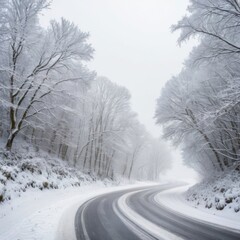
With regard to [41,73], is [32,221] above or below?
below

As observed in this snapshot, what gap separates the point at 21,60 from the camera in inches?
759

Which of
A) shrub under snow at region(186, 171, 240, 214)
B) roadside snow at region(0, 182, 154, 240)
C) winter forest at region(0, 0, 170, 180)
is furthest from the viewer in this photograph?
winter forest at region(0, 0, 170, 180)

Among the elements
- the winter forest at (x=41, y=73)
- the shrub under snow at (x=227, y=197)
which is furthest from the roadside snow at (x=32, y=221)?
the shrub under snow at (x=227, y=197)

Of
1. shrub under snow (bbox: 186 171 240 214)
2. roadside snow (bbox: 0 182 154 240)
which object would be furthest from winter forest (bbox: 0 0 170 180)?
shrub under snow (bbox: 186 171 240 214)

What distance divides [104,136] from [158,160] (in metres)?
37.8

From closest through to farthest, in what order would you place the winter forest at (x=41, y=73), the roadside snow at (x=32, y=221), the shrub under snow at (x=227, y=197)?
the roadside snow at (x=32, y=221) → the shrub under snow at (x=227, y=197) → the winter forest at (x=41, y=73)

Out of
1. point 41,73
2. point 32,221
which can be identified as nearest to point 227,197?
point 32,221

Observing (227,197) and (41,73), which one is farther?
(41,73)

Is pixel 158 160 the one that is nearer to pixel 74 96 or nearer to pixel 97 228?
pixel 74 96

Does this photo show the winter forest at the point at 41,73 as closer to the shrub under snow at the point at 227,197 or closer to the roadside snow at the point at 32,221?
the roadside snow at the point at 32,221

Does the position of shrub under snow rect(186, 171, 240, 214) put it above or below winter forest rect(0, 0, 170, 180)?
below

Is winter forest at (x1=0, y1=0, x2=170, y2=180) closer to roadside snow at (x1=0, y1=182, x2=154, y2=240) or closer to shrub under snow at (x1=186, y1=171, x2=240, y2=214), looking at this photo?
roadside snow at (x1=0, y1=182, x2=154, y2=240)

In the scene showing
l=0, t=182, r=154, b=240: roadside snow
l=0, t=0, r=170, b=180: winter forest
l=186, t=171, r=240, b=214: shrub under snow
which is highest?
l=0, t=0, r=170, b=180: winter forest

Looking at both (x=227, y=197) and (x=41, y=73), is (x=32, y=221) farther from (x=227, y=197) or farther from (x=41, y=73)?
(x=41, y=73)
